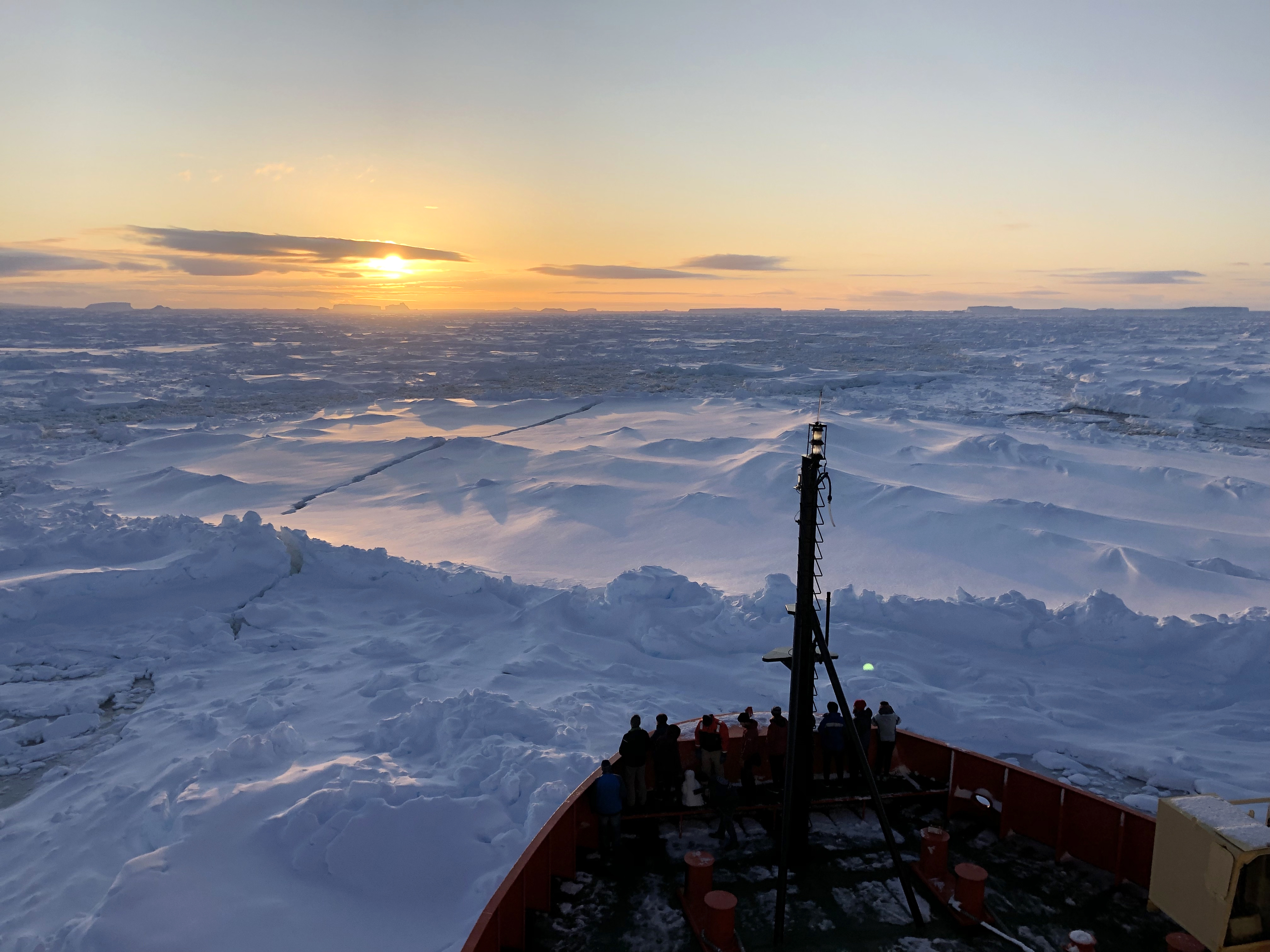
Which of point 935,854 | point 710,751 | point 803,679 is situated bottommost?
point 935,854

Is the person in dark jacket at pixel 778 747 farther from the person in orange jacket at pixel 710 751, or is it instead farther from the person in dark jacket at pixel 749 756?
the person in orange jacket at pixel 710 751

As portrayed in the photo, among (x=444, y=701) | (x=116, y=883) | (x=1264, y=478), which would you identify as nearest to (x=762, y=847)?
(x=444, y=701)

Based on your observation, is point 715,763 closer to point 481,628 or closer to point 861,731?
point 861,731

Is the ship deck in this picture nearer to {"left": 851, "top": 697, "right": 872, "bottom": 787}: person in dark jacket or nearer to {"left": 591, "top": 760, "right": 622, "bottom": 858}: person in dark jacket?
{"left": 591, "top": 760, "right": 622, "bottom": 858}: person in dark jacket

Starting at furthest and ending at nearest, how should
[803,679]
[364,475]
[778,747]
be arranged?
1. [364,475]
2. [778,747]
3. [803,679]

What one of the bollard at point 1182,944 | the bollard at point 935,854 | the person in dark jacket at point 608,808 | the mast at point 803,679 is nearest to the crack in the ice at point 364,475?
the person in dark jacket at point 608,808

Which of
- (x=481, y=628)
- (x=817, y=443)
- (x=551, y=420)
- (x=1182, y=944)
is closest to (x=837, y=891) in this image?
(x=1182, y=944)
